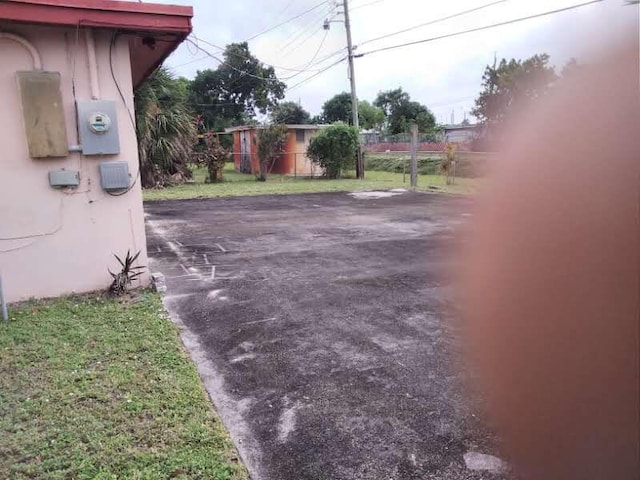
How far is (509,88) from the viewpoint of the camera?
Answer: 93cm

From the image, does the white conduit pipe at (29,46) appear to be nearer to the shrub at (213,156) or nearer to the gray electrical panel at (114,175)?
the gray electrical panel at (114,175)

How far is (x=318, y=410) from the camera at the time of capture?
2.70m

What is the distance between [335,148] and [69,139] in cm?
1475

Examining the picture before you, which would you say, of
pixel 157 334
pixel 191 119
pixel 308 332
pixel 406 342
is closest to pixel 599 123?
pixel 406 342

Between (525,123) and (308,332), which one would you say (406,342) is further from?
(525,123)

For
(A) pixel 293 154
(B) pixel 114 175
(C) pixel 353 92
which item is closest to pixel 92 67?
(B) pixel 114 175

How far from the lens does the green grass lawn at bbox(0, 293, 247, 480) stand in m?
2.21

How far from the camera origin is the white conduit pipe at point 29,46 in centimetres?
402

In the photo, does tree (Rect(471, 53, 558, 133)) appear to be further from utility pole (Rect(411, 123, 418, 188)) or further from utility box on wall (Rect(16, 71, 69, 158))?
utility pole (Rect(411, 123, 418, 188))

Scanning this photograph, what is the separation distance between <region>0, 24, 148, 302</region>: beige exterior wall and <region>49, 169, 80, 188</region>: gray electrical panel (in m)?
0.05

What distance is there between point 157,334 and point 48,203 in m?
1.75

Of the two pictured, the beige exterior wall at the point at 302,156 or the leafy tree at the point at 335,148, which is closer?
the leafy tree at the point at 335,148

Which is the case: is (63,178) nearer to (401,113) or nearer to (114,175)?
(114,175)

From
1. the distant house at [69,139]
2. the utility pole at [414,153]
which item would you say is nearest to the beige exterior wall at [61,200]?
the distant house at [69,139]
